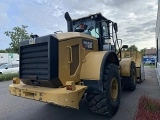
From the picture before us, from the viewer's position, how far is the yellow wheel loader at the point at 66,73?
3870 millimetres

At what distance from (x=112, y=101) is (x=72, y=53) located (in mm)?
1682

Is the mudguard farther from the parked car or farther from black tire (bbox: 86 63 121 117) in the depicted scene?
the parked car

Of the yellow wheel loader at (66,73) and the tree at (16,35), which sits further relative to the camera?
the tree at (16,35)

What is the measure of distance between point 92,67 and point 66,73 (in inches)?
27.1

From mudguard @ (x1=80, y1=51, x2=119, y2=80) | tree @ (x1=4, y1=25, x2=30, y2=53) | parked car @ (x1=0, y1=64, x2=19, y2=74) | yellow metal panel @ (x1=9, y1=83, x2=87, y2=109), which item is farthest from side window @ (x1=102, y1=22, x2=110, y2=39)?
tree @ (x1=4, y1=25, x2=30, y2=53)

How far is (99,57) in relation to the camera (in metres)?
4.55

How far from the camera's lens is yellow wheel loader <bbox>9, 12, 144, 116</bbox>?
12.7 feet

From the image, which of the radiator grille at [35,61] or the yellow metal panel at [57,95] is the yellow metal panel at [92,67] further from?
the radiator grille at [35,61]

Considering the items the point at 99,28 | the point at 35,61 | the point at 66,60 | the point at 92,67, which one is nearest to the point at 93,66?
the point at 92,67

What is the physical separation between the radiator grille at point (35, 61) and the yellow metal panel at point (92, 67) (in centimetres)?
97

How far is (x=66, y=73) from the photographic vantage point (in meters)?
4.15

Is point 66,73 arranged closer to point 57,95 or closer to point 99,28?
point 57,95

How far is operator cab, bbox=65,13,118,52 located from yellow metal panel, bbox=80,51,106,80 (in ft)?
3.79

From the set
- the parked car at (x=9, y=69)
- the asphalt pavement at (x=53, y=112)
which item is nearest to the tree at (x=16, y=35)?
the parked car at (x=9, y=69)
